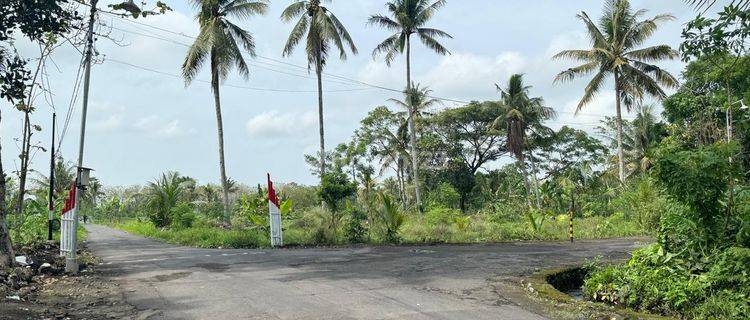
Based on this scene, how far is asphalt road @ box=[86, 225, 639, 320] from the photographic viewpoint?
718 centimetres

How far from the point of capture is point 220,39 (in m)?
26.6

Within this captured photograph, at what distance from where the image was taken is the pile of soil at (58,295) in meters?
7.30

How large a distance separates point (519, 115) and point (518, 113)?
17cm

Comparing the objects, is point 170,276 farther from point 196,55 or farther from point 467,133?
point 467,133

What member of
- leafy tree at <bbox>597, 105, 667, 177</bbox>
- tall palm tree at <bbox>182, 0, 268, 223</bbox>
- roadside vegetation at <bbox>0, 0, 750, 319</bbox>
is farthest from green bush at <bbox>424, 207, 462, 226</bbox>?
leafy tree at <bbox>597, 105, 667, 177</bbox>

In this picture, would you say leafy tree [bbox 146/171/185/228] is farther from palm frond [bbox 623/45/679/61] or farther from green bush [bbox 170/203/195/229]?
palm frond [bbox 623/45/679/61]

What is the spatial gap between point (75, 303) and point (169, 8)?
5874mm

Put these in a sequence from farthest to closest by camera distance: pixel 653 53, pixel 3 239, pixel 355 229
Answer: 1. pixel 653 53
2. pixel 355 229
3. pixel 3 239

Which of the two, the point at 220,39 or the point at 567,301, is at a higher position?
the point at 220,39

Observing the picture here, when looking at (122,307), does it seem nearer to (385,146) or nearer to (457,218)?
(457,218)

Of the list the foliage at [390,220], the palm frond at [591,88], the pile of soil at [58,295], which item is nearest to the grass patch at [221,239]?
the foliage at [390,220]

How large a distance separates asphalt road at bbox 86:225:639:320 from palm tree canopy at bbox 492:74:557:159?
2552 cm

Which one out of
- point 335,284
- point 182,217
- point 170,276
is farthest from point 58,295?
point 182,217

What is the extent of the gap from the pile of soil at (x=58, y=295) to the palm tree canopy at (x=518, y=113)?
32.6m
